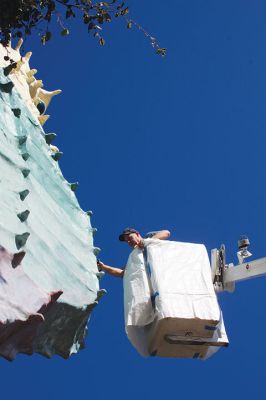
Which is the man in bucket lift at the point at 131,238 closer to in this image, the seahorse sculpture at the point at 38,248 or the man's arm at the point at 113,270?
the man's arm at the point at 113,270

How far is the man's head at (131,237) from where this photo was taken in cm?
929

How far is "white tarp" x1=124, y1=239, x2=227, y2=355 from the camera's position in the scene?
839 cm

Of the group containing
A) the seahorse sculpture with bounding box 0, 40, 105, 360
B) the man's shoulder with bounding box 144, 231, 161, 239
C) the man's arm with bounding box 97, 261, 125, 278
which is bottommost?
the seahorse sculpture with bounding box 0, 40, 105, 360

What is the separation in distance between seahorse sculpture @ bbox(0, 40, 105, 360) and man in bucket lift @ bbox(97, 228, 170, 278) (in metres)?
1.65

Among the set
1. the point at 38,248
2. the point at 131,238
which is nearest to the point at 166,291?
the point at 131,238

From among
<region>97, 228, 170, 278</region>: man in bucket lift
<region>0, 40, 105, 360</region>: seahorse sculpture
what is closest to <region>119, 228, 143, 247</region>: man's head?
<region>97, 228, 170, 278</region>: man in bucket lift

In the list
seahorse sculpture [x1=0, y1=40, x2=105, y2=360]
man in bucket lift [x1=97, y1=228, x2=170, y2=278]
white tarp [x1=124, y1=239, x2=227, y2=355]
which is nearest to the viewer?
seahorse sculpture [x1=0, y1=40, x2=105, y2=360]

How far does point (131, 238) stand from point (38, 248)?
11.9 feet

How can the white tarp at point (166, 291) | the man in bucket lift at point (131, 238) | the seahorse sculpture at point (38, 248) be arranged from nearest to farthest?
the seahorse sculpture at point (38, 248) < the white tarp at point (166, 291) < the man in bucket lift at point (131, 238)

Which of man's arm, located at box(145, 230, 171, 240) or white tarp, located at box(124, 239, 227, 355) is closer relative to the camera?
white tarp, located at box(124, 239, 227, 355)

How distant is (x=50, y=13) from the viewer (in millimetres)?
7125

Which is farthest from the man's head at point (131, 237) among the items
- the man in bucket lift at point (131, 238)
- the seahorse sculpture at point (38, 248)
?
the seahorse sculpture at point (38, 248)

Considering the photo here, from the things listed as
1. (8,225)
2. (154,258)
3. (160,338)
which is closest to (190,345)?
(160,338)

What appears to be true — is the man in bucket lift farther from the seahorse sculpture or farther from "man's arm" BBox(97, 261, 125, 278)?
the seahorse sculpture
